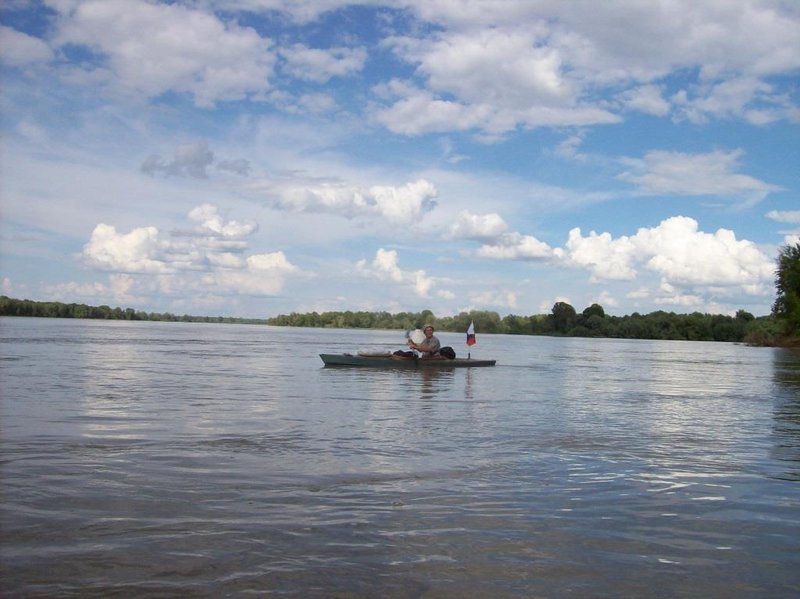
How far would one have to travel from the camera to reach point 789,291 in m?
84.4

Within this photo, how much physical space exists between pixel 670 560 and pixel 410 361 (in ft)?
82.2

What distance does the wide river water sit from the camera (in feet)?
19.3

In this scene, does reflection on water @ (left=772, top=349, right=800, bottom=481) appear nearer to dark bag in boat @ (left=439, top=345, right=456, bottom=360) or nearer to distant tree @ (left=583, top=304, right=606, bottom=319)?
dark bag in boat @ (left=439, top=345, right=456, bottom=360)

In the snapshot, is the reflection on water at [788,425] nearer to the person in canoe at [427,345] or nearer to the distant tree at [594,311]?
the person in canoe at [427,345]

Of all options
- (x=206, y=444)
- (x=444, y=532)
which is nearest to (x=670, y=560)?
(x=444, y=532)

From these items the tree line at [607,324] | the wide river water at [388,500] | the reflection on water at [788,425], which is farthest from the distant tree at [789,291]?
the wide river water at [388,500]

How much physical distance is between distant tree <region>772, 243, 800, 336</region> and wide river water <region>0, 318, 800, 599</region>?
241ft

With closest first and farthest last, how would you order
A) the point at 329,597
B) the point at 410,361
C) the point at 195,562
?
the point at 329,597 < the point at 195,562 < the point at 410,361

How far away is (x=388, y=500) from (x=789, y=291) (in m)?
88.1

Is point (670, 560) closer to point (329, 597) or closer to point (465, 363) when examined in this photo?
point (329, 597)

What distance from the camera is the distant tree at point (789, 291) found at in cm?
8319

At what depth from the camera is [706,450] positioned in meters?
12.7

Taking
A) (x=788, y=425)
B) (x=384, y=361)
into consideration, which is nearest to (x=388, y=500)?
(x=788, y=425)

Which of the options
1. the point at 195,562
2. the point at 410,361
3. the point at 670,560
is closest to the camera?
the point at 195,562
